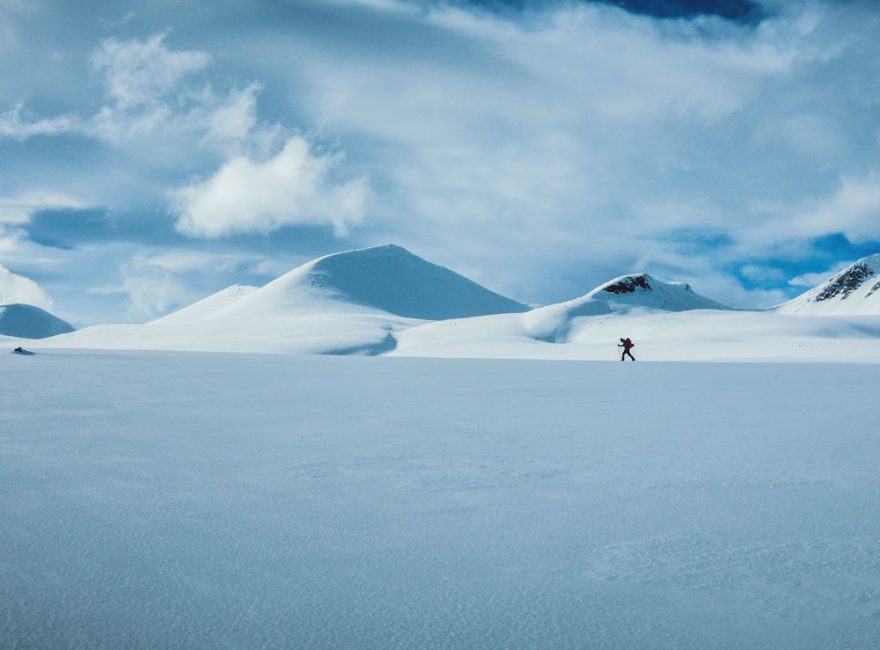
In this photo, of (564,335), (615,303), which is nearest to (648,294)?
(615,303)

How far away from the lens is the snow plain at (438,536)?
3176mm

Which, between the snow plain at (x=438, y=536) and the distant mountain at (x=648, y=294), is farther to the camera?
the distant mountain at (x=648, y=294)

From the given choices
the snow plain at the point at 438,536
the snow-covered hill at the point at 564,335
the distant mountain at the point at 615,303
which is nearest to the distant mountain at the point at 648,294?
the distant mountain at the point at 615,303

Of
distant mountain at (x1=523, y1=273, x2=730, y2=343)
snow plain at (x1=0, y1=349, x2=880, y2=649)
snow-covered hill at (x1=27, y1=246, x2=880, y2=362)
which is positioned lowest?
snow plain at (x1=0, y1=349, x2=880, y2=649)

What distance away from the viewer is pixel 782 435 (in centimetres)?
880

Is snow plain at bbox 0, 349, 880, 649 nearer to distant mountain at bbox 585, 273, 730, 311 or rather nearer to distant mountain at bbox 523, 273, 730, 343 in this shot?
distant mountain at bbox 523, 273, 730, 343

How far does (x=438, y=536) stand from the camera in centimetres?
446

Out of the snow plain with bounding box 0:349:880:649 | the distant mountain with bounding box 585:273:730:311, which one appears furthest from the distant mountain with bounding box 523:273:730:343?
the snow plain with bounding box 0:349:880:649

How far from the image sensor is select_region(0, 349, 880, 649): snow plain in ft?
10.4

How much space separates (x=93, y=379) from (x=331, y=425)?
13297mm

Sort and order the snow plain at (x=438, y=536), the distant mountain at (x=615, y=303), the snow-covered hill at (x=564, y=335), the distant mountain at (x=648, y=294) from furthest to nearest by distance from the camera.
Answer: the distant mountain at (x=648, y=294)
the distant mountain at (x=615, y=303)
the snow-covered hill at (x=564, y=335)
the snow plain at (x=438, y=536)

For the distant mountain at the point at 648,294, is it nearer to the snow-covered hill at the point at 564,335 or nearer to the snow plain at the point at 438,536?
the snow-covered hill at the point at 564,335

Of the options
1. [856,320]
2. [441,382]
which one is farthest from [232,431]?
[856,320]

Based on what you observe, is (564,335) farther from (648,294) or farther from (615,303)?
(648,294)
